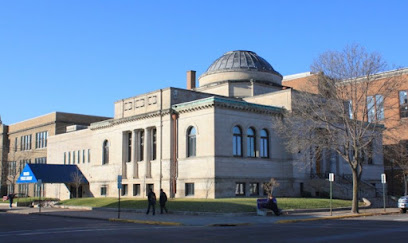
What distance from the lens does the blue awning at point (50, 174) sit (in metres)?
48.5

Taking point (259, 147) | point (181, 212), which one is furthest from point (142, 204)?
point (259, 147)

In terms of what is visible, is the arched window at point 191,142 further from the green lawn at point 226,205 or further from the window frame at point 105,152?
the window frame at point 105,152

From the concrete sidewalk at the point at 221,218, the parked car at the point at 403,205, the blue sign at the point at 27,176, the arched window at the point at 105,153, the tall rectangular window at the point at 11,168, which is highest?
the arched window at the point at 105,153

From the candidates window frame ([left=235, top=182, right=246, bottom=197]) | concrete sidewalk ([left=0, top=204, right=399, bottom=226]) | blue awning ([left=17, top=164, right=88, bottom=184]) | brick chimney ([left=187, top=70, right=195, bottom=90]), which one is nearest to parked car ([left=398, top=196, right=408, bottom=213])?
concrete sidewalk ([left=0, top=204, right=399, bottom=226])

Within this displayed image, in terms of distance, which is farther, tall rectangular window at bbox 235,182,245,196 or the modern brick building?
the modern brick building

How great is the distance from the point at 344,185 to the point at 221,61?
20.2 meters

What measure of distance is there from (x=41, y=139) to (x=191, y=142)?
3721 centimetres

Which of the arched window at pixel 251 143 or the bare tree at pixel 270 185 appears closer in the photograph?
the bare tree at pixel 270 185

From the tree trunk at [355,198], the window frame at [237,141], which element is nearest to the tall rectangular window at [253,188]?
the window frame at [237,141]

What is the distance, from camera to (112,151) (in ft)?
167

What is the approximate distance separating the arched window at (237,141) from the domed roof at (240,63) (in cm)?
1279

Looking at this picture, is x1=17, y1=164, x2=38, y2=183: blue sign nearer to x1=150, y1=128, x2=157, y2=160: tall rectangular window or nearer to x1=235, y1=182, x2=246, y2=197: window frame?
x1=150, y1=128, x2=157, y2=160: tall rectangular window

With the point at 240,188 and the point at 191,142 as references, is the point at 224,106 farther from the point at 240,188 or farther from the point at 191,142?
the point at 240,188

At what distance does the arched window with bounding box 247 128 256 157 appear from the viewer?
42125 mm
